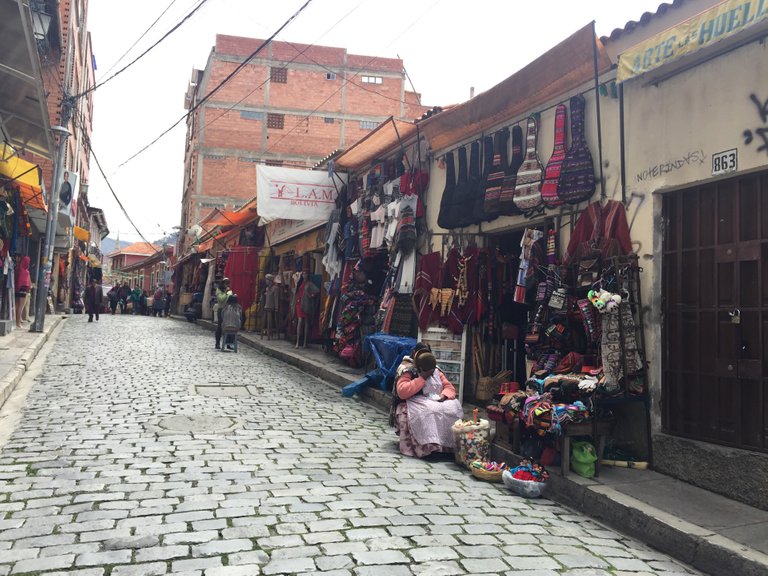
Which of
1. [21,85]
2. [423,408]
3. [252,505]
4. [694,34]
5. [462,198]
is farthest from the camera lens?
[21,85]

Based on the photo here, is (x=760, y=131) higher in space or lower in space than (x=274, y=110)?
lower

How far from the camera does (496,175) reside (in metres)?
8.38

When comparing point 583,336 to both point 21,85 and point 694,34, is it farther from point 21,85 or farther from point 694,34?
point 21,85

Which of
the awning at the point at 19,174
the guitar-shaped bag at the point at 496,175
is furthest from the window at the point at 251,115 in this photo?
the guitar-shaped bag at the point at 496,175

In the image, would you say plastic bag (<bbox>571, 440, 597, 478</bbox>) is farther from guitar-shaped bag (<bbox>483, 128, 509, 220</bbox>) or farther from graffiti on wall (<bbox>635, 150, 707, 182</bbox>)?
guitar-shaped bag (<bbox>483, 128, 509, 220</bbox>)

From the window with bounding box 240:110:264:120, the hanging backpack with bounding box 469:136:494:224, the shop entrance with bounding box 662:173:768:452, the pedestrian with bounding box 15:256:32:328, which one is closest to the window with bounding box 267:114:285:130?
the window with bounding box 240:110:264:120

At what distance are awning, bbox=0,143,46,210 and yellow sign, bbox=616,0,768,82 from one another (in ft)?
35.9

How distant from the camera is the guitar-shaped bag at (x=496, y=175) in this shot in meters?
8.30

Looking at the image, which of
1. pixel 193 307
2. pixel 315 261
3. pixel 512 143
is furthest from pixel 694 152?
pixel 193 307

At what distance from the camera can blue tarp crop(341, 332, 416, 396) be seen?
9602 mm

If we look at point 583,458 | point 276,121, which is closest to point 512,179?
point 583,458

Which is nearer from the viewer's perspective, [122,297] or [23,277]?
[23,277]

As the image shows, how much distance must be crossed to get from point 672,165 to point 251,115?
129ft

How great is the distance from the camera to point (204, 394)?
9.05 meters
